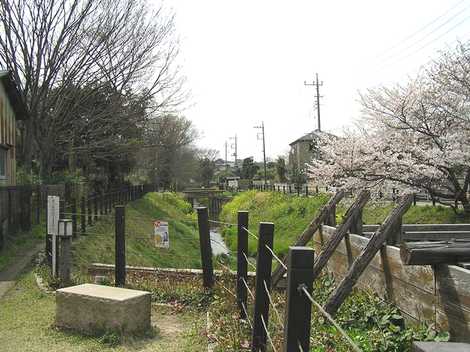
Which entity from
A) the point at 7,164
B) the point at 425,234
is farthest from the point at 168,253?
the point at 425,234

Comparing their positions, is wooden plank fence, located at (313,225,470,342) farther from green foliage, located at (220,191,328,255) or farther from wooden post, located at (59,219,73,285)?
green foliage, located at (220,191,328,255)

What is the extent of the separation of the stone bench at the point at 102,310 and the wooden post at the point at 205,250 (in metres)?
1.78

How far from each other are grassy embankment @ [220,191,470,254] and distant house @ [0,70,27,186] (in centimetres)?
956

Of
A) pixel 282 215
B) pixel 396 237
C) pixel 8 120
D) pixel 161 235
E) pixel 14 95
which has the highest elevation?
pixel 14 95

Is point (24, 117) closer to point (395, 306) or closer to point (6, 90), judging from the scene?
point (6, 90)

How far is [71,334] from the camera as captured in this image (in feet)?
18.4

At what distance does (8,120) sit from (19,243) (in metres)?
8.48

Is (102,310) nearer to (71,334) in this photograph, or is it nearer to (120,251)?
(71,334)

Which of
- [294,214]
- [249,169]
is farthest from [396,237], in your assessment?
[249,169]

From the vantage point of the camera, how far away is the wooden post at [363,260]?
17.6 ft

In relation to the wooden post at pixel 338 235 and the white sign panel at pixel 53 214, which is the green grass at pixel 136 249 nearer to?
the white sign panel at pixel 53 214

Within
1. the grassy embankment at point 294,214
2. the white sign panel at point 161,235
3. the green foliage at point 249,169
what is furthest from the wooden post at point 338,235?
the green foliage at point 249,169

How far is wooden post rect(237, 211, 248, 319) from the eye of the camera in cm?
576

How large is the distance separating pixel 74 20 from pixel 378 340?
17532 millimetres
